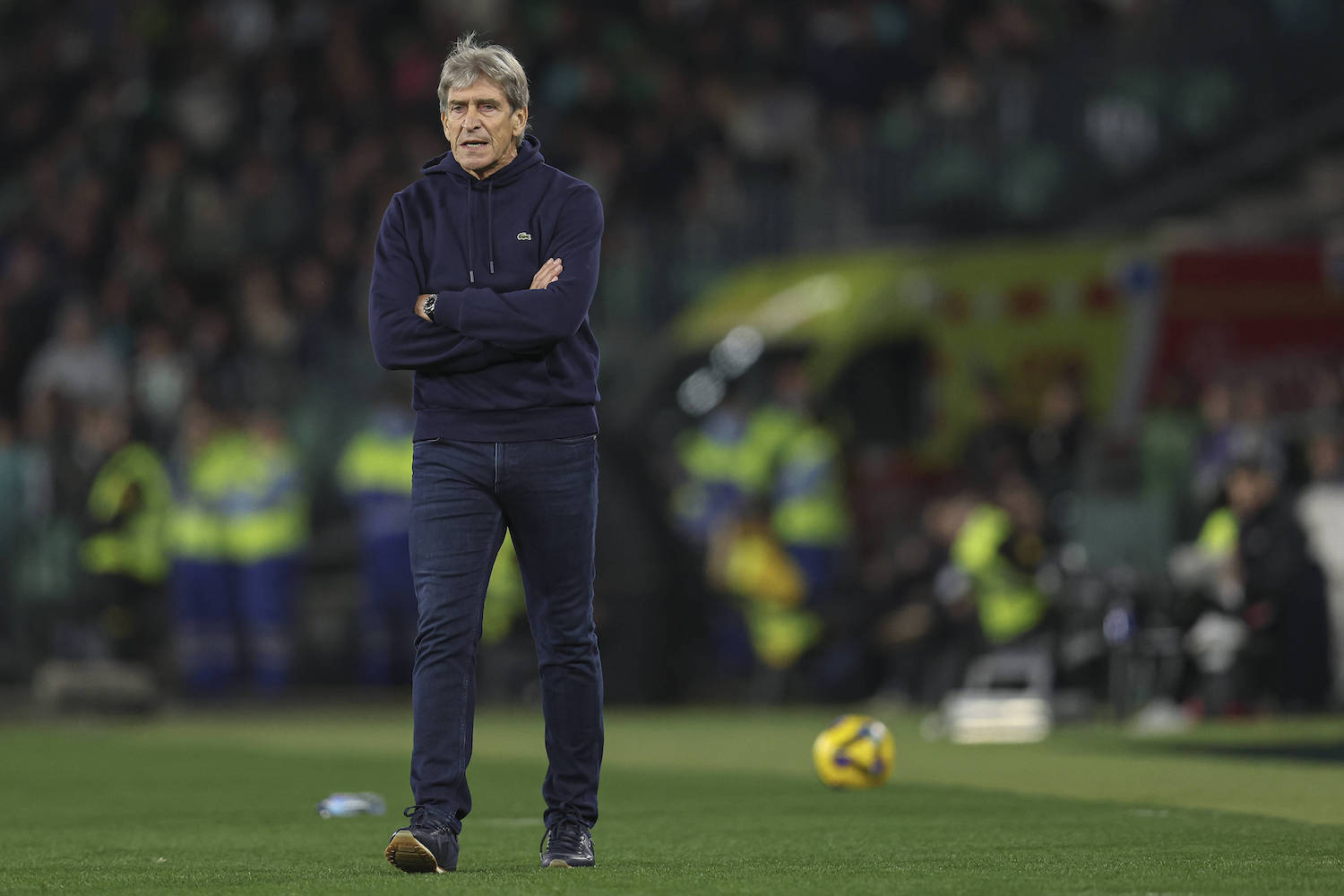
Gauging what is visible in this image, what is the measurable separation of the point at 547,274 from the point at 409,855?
5.22 ft

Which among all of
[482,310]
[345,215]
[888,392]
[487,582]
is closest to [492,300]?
[482,310]

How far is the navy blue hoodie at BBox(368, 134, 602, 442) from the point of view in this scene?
7.04 metres

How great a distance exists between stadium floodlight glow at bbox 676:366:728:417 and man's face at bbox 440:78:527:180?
11.9 meters

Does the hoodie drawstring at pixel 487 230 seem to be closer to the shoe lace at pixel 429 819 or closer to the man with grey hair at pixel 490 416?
the man with grey hair at pixel 490 416

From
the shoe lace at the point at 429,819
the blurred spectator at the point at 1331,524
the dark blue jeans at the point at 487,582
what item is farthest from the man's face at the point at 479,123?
the blurred spectator at the point at 1331,524

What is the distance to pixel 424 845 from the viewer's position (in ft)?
22.9

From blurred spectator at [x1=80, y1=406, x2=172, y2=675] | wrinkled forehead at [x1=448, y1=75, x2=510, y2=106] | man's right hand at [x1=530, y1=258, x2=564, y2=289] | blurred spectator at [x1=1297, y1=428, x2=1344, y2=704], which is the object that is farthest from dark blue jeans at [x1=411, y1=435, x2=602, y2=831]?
blurred spectator at [x1=80, y1=406, x2=172, y2=675]

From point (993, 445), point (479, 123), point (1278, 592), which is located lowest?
point (1278, 592)

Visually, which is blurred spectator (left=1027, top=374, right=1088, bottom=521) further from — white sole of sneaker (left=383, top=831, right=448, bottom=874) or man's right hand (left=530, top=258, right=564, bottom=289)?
white sole of sneaker (left=383, top=831, right=448, bottom=874)

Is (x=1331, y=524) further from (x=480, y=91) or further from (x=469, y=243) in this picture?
(x=480, y=91)

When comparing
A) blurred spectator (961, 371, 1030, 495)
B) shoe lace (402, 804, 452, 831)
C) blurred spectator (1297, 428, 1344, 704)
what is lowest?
shoe lace (402, 804, 452, 831)

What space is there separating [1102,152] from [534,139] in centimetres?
1344

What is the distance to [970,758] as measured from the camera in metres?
13.2

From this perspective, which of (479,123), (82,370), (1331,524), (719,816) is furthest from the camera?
(82,370)
